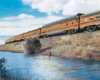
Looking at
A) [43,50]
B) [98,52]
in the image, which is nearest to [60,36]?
[43,50]

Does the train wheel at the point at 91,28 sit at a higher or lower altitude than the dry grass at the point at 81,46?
higher

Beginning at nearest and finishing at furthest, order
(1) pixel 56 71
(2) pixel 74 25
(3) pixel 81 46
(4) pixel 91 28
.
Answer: (1) pixel 56 71 → (4) pixel 91 28 → (3) pixel 81 46 → (2) pixel 74 25

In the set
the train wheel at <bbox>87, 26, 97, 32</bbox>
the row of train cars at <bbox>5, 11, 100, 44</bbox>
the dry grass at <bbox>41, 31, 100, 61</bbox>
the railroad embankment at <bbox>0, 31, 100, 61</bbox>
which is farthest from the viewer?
the train wheel at <bbox>87, 26, 97, 32</bbox>

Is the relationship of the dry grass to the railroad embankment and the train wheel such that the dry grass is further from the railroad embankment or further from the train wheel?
the train wheel

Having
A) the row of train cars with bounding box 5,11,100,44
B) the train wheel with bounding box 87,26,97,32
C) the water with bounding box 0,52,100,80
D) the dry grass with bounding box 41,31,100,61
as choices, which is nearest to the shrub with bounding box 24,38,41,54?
the row of train cars with bounding box 5,11,100,44

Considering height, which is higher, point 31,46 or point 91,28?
point 91,28

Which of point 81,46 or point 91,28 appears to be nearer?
point 91,28

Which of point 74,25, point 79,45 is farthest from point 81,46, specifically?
point 74,25

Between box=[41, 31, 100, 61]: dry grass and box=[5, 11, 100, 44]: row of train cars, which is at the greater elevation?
box=[5, 11, 100, 44]: row of train cars

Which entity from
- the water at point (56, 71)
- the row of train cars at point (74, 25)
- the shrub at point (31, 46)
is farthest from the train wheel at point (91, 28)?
the shrub at point (31, 46)

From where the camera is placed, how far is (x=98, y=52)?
38656mm

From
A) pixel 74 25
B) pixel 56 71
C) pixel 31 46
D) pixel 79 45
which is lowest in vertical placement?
pixel 56 71

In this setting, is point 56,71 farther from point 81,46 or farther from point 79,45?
point 79,45

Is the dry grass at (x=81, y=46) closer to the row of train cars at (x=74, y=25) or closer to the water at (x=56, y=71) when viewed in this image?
the row of train cars at (x=74, y=25)
